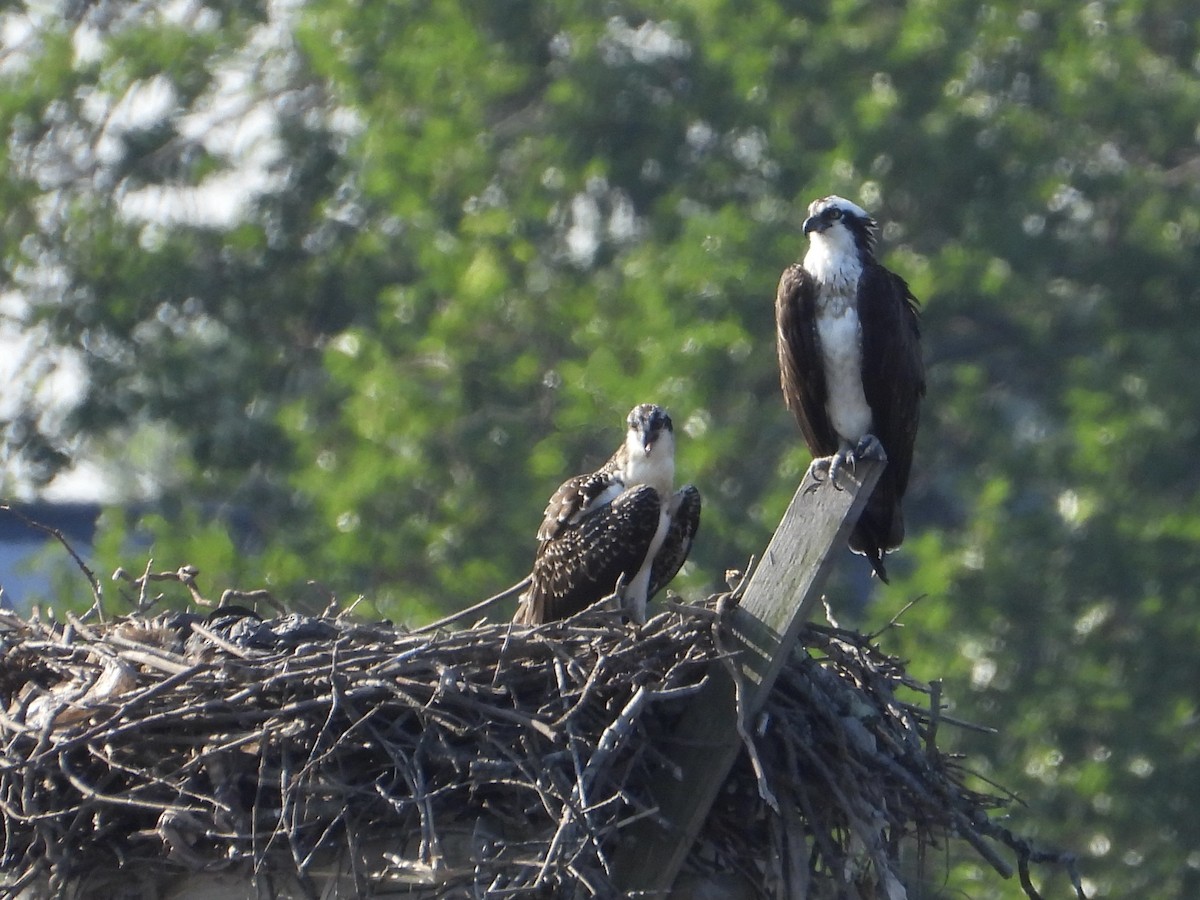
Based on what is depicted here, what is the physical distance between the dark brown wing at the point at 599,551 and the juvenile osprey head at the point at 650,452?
128 mm

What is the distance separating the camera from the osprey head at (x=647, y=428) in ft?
23.1

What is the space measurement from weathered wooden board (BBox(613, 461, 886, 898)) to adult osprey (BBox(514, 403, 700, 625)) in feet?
5.12

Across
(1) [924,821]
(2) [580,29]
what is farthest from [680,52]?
(1) [924,821]

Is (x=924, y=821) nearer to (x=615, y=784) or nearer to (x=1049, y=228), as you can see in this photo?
(x=615, y=784)

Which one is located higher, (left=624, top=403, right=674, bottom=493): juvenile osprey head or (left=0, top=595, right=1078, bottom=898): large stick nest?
(left=0, top=595, right=1078, bottom=898): large stick nest

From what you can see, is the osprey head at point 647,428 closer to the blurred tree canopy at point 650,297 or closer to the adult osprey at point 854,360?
the adult osprey at point 854,360

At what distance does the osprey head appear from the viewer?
7.03m

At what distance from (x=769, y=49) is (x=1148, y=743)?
233 inches

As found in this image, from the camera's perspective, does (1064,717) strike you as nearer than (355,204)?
Yes

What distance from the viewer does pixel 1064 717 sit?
1387cm

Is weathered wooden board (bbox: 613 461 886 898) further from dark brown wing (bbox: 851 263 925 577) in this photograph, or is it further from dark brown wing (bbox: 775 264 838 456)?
dark brown wing (bbox: 775 264 838 456)

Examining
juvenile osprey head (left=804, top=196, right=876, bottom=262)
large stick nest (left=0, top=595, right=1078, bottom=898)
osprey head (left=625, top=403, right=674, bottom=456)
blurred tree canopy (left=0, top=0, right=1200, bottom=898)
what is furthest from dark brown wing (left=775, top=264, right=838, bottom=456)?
blurred tree canopy (left=0, top=0, right=1200, bottom=898)

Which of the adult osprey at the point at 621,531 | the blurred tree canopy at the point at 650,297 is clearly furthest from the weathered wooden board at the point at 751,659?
the blurred tree canopy at the point at 650,297

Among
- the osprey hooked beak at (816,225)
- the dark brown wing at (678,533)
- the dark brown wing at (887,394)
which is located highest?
the osprey hooked beak at (816,225)
